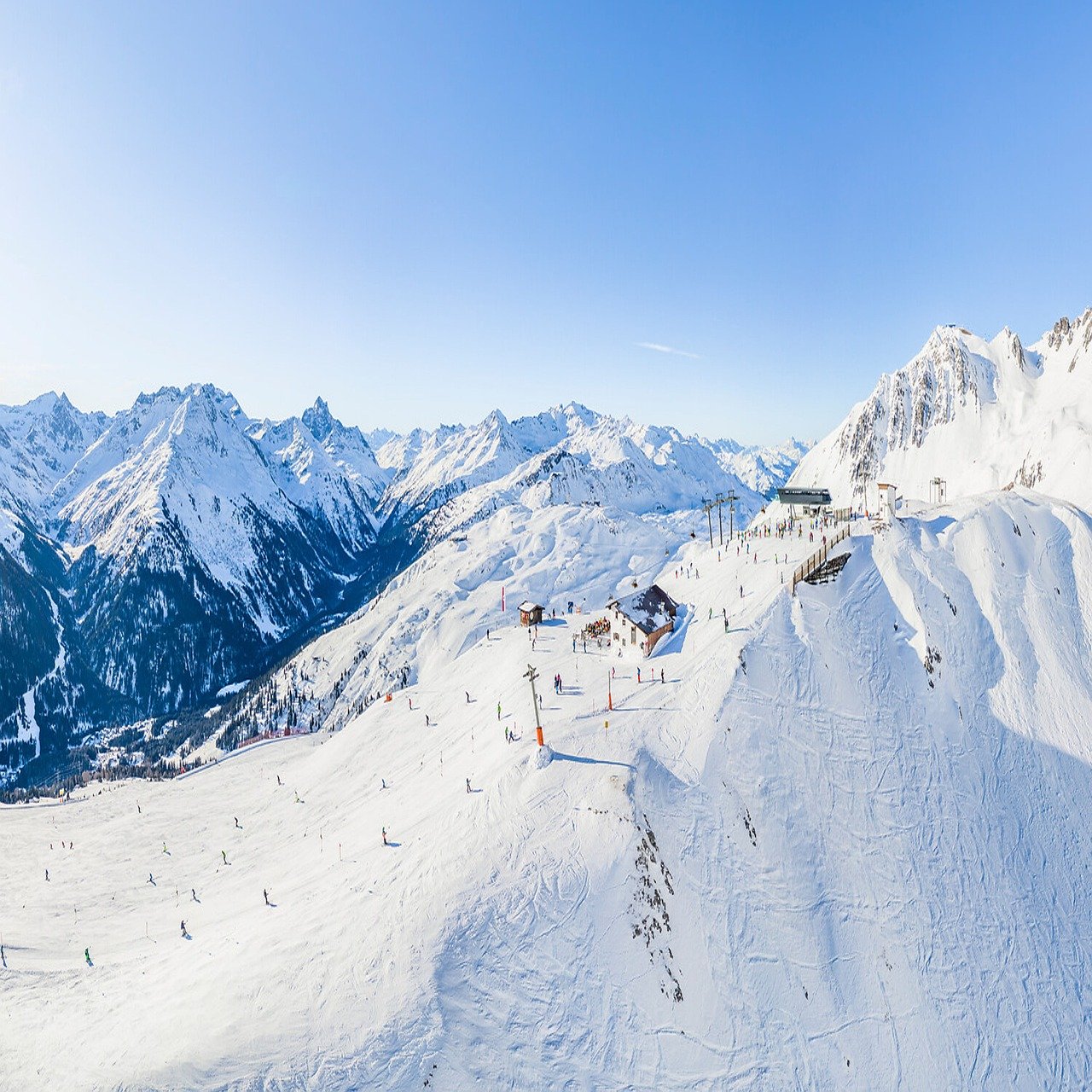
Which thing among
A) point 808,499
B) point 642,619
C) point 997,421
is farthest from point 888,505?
point 997,421

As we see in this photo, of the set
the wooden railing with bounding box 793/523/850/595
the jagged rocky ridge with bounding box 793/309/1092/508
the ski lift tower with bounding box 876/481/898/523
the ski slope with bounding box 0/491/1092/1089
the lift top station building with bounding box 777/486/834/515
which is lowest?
the ski slope with bounding box 0/491/1092/1089

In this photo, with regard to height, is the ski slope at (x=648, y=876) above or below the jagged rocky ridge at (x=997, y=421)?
below

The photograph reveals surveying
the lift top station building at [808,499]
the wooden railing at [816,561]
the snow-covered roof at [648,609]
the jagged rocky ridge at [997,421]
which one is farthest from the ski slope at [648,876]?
the jagged rocky ridge at [997,421]

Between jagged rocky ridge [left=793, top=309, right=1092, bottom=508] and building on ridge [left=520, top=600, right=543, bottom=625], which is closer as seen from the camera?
building on ridge [left=520, top=600, right=543, bottom=625]

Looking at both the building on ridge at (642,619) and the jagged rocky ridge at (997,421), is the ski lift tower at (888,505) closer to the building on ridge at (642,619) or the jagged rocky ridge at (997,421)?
the building on ridge at (642,619)

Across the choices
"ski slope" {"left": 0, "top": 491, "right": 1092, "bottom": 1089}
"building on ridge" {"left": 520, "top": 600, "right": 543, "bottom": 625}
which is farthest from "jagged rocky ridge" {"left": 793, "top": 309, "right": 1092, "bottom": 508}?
"building on ridge" {"left": 520, "top": 600, "right": 543, "bottom": 625}

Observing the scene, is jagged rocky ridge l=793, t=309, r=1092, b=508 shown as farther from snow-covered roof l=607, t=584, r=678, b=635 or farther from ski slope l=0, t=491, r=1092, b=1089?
snow-covered roof l=607, t=584, r=678, b=635
